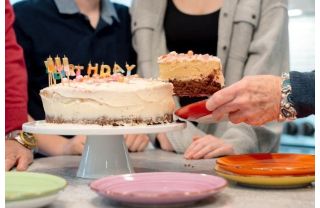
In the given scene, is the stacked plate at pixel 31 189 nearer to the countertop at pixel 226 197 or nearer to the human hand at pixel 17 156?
the countertop at pixel 226 197

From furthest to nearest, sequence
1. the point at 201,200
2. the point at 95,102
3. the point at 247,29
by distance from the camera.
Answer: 1. the point at 247,29
2. the point at 95,102
3. the point at 201,200

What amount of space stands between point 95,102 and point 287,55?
1047 millimetres

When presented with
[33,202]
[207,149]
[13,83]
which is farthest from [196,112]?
[13,83]

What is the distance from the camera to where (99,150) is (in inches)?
56.1

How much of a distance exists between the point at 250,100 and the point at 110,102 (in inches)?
14.0

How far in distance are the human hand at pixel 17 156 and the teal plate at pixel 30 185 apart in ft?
1.32

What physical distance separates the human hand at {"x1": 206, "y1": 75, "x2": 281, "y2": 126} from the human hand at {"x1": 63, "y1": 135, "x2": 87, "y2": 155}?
749mm

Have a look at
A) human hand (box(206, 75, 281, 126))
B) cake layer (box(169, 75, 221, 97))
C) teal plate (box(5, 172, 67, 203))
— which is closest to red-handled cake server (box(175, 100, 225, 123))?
human hand (box(206, 75, 281, 126))

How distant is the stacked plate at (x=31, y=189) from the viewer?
94 cm

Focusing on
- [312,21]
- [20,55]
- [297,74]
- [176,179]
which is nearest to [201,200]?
[176,179]

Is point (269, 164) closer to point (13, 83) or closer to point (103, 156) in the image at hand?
point (103, 156)

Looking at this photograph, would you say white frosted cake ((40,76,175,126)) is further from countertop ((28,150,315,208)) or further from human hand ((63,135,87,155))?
human hand ((63,135,87,155))

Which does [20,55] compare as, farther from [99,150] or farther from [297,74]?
[297,74]

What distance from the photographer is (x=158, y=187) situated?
1.08 metres
